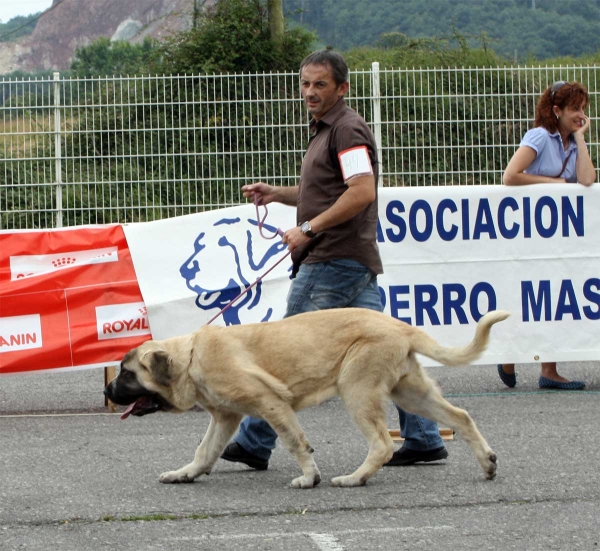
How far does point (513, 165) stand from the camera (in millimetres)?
8477

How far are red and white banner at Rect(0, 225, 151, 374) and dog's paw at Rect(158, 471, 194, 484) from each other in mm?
2432

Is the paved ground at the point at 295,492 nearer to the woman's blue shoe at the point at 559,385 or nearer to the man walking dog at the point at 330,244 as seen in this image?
the man walking dog at the point at 330,244

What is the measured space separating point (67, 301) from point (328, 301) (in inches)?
107

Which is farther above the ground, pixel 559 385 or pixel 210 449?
pixel 210 449

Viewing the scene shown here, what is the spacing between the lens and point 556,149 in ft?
28.0

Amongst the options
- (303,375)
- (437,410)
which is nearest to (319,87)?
(303,375)

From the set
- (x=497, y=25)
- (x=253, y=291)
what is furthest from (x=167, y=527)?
(x=497, y=25)

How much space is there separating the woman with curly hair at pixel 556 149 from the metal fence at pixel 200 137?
374cm

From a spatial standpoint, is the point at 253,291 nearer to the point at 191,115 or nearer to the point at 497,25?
the point at 191,115

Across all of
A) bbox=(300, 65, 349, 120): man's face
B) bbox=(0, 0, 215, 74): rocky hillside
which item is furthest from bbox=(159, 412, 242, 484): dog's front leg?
bbox=(0, 0, 215, 74): rocky hillside

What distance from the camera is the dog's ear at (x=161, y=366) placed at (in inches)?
220

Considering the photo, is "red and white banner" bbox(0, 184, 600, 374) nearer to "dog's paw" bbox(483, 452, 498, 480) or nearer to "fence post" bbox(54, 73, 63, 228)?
"dog's paw" bbox(483, 452, 498, 480)

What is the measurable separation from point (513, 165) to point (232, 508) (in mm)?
4267

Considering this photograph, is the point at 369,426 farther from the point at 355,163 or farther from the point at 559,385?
the point at 559,385
